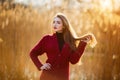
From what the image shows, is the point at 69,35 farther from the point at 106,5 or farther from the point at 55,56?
the point at 106,5

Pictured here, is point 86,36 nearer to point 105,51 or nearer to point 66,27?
point 66,27

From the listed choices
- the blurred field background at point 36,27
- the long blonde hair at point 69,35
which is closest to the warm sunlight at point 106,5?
the blurred field background at point 36,27

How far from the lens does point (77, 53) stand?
264cm

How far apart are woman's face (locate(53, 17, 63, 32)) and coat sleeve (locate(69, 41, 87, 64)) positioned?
14 centimetres

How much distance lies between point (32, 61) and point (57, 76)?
201 millimetres

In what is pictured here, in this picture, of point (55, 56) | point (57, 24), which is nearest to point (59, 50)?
point (55, 56)

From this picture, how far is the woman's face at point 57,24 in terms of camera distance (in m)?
2.61

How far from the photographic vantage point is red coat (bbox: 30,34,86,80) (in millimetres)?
2598

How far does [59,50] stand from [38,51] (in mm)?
122

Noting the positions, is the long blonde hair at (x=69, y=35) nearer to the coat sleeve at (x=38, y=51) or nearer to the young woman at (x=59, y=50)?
the young woman at (x=59, y=50)

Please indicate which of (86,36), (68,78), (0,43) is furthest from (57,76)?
(0,43)

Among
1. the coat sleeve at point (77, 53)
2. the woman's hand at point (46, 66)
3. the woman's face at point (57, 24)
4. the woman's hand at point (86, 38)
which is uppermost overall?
the woman's face at point (57, 24)

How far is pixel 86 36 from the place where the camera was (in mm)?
2648

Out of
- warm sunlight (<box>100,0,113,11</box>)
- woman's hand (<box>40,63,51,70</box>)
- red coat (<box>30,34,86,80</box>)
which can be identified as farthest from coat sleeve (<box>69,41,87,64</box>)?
warm sunlight (<box>100,0,113,11</box>)
